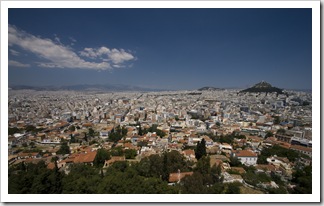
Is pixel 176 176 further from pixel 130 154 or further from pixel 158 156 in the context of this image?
pixel 130 154

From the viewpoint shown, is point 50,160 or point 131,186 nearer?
point 131,186

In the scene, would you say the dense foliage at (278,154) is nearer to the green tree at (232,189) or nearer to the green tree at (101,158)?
the green tree at (232,189)

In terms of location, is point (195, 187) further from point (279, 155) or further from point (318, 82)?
point (279, 155)

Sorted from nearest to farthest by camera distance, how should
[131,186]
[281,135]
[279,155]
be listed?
[131,186] < [279,155] < [281,135]

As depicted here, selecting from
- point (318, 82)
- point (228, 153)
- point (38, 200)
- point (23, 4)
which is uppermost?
point (23, 4)

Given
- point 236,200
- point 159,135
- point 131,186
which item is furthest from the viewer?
point 159,135


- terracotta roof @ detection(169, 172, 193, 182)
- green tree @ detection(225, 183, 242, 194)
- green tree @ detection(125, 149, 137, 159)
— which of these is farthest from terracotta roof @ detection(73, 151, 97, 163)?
green tree @ detection(225, 183, 242, 194)

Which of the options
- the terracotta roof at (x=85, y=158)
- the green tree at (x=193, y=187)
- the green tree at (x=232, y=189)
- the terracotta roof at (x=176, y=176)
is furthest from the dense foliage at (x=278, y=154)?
the terracotta roof at (x=85, y=158)

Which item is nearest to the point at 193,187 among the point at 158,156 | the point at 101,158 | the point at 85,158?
the point at 158,156

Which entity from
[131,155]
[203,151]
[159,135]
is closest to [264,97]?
[159,135]
